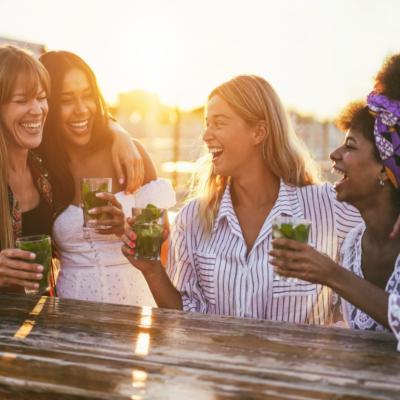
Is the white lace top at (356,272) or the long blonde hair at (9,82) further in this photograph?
the long blonde hair at (9,82)

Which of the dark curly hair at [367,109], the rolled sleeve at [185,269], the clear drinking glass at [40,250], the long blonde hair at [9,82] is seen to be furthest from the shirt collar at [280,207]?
the long blonde hair at [9,82]

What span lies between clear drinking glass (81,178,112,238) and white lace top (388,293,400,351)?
53.5 inches

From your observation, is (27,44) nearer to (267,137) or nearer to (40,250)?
(267,137)

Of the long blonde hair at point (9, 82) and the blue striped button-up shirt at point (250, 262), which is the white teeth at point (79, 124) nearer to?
the long blonde hair at point (9, 82)

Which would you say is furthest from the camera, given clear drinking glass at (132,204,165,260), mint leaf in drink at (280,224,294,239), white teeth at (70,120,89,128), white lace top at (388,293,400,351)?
white teeth at (70,120,89,128)

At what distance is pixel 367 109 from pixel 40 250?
1442 millimetres

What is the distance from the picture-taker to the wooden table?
4.69ft

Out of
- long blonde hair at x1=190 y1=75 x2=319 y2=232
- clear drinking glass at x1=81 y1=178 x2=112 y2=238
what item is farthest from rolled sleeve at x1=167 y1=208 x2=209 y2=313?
clear drinking glass at x1=81 y1=178 x2=112 y2=238

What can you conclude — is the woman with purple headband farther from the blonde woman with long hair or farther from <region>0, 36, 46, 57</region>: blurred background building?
<region>0, 36, 46, 57</region>: blurred background building

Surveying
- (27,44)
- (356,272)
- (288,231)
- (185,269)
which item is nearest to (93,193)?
(185,269)

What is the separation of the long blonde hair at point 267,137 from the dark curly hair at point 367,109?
1.40ft

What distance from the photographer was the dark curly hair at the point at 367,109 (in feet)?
7.42

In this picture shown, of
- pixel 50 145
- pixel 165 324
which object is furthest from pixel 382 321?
pixel 50 145

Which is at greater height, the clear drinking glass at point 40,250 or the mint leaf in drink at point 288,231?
the mint leaf in drink at point 288,231
